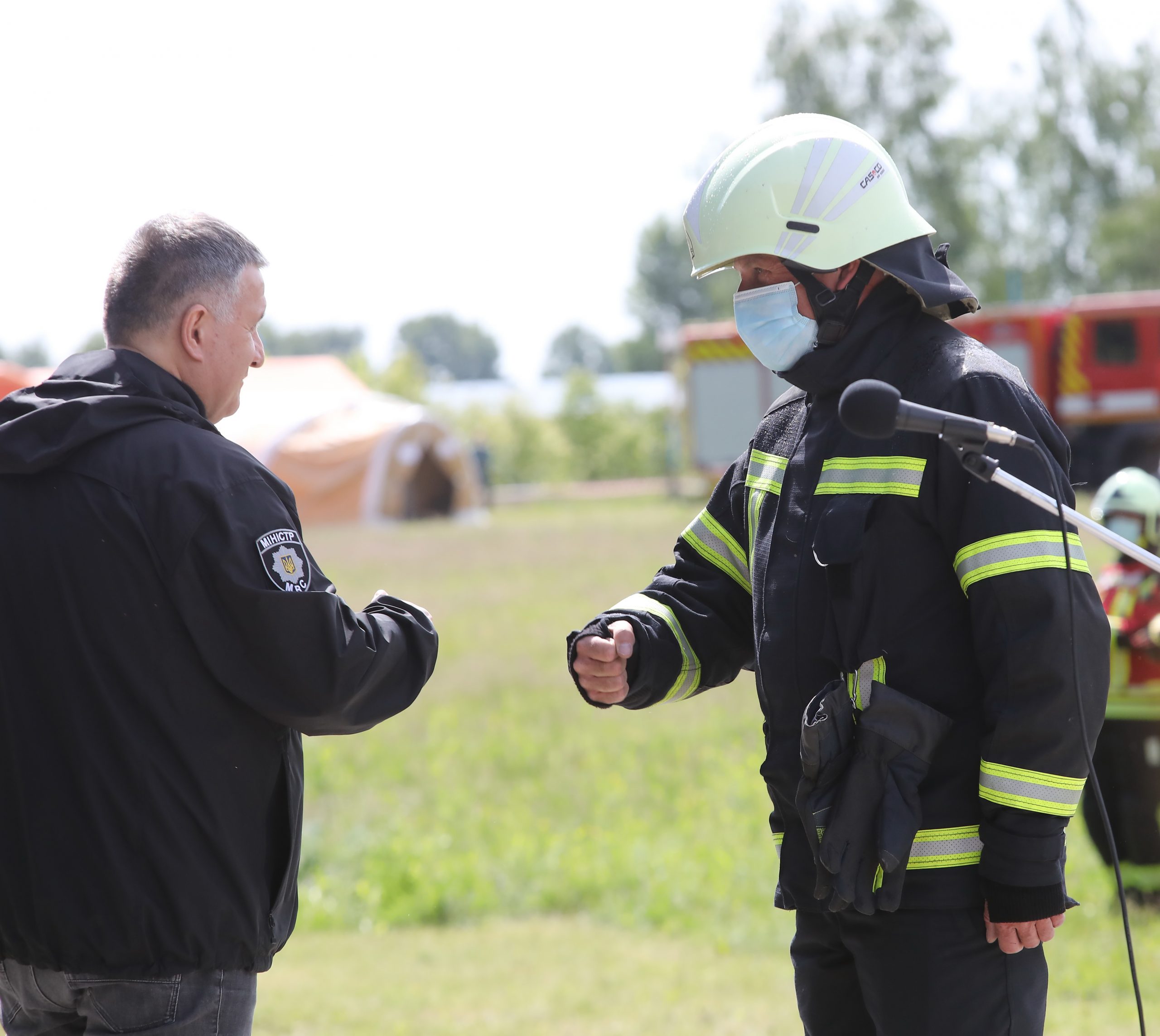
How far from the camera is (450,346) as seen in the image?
121 m

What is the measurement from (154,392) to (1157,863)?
477cm

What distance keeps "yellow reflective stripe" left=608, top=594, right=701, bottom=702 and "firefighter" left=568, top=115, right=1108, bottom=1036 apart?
7.8 inches

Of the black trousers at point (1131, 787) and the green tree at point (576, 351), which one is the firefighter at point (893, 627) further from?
the green tree at point (576, 351)

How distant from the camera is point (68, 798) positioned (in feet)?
7.08

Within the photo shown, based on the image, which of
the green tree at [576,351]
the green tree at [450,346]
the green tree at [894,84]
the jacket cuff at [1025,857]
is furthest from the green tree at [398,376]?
the green tree at [450,346]

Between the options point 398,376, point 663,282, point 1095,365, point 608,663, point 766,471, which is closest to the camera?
point 766,471

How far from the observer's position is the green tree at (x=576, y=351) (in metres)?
111

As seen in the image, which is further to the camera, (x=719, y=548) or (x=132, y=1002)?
(x=719, y=548)

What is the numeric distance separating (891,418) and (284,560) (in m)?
1.00

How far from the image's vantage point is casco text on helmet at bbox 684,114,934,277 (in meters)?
2.46

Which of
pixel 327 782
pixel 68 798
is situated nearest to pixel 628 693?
pixel 68 798

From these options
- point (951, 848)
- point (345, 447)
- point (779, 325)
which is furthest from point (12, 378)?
point (951, 848)

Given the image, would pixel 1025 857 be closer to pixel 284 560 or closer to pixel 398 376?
pixel 284 560

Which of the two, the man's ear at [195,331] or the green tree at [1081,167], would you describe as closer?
the man's ear at [195,331]
